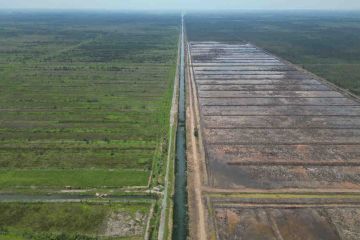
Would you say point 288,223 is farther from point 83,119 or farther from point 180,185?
point 83,119

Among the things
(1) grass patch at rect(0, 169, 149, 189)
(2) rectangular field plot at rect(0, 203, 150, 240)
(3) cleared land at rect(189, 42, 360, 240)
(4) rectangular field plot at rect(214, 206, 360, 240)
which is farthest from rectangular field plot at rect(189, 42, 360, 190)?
(2) rectangular field plot at rect(0, 203, 150, 240)

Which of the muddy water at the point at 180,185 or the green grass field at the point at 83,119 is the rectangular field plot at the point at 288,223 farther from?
the green grass field at the point at 83,119

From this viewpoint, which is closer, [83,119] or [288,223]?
[288,223]

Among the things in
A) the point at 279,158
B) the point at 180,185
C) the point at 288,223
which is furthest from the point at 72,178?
the point at 279,158

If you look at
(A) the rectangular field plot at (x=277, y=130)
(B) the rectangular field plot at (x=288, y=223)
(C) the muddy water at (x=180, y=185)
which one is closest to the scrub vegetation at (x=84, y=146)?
(C) the muddy water at (x=180, y=185)

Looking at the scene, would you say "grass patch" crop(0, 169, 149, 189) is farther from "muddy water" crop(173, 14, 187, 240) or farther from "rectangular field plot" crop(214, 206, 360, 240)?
"rectangular field plot" crop(214, 206, 360, 240)
